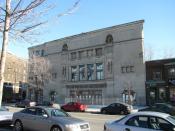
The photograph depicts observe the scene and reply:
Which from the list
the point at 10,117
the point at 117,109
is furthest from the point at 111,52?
the point at 10,117

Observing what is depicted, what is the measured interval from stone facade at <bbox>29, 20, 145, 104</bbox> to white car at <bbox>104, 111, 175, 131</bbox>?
44.3 metres

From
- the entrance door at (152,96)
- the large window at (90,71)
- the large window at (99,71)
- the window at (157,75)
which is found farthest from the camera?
the large window at (90,71)

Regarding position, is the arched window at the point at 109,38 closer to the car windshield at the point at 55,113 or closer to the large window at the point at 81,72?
the large window at the point at 81,72

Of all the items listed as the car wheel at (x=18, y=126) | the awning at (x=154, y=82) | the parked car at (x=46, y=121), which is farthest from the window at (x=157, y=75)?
the car wheel at (x=18, y=126)

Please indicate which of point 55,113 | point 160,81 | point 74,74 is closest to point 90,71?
point 74,74

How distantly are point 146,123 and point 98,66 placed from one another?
53769 mm

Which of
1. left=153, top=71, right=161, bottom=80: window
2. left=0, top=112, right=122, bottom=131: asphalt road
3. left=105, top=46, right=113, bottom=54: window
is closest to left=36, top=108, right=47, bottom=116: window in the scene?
left=0, top=112, right=122, bottom=131: asphalt road

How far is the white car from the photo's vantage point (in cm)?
1070

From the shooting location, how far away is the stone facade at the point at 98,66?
57750 millimetres

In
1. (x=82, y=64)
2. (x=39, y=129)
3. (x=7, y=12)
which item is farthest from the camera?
(x=82, y=64)

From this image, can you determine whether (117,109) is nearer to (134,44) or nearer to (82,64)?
(134,44)

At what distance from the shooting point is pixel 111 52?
62.2 metres

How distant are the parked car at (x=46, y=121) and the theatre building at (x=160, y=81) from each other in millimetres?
37478

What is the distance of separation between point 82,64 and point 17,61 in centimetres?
1786
